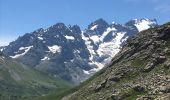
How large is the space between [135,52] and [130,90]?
2252 inches

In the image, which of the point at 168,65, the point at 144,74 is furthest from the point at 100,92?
the point at 168,65

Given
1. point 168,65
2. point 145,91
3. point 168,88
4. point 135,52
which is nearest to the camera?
point 168,88

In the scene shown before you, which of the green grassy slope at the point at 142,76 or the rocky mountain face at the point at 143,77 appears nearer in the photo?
the rocky mountain face at the point at 143,77

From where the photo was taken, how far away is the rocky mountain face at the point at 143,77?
132m

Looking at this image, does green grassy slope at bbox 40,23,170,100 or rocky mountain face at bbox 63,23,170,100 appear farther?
green grassy slope at bbox 40,23,170,100

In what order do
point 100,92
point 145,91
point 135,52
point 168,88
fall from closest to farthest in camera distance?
point 168,88 < point 145,91 < point 100,92 < point 135,52

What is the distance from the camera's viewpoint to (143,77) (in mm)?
151375

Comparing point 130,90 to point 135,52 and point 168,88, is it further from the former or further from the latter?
point 135,52

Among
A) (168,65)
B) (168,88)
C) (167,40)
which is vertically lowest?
(168,88)

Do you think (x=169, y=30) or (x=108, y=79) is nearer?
(x=108, y=79)

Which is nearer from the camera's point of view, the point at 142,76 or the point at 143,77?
the point at 143,77

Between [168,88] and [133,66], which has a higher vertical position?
[133,66]

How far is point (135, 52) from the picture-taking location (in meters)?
198

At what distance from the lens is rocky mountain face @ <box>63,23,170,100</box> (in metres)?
132
